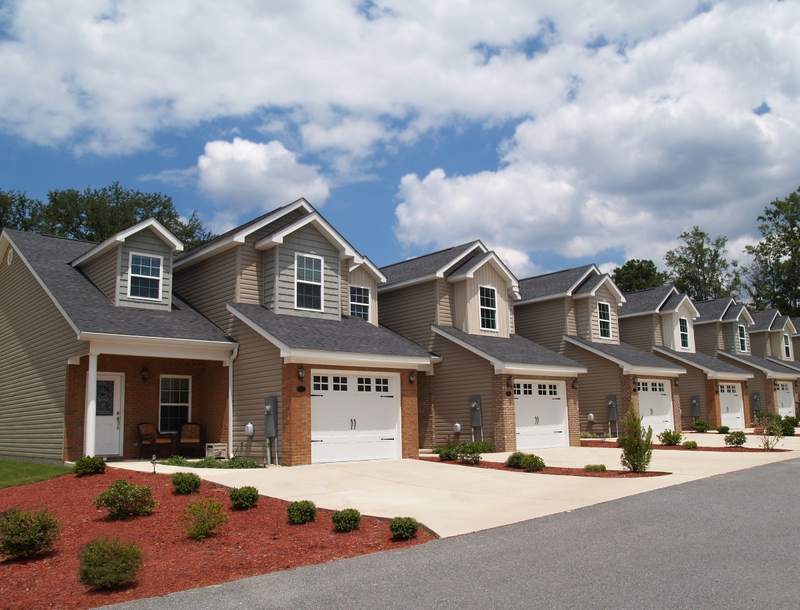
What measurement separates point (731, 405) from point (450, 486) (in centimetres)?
2870

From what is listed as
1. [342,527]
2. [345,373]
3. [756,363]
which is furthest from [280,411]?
[756,363]

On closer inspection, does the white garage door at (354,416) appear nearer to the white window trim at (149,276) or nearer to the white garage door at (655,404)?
the white window trim at (149,276)

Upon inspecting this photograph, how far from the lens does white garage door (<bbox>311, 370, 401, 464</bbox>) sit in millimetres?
19344

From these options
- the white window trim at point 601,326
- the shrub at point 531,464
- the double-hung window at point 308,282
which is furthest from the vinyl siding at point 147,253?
the white window trim at point 601,326

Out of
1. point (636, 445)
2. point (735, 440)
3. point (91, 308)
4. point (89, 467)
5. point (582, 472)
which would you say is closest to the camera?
point (89, 467)

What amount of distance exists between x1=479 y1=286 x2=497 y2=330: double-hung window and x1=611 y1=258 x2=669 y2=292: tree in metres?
42.7

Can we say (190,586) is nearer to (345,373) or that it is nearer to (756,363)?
(345,373)

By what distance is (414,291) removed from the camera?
2772 centimetres

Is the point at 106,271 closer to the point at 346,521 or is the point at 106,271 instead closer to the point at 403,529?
the point at 346,521

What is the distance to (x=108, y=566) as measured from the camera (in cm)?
845

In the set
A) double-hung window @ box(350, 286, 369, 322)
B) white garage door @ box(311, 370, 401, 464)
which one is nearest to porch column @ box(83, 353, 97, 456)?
white garage door @ box(311, 370, 401, 464)

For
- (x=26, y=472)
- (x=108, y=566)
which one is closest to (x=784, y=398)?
(x=26, y=472)

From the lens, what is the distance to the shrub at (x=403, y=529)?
403 inches

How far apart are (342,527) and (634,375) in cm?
2188
